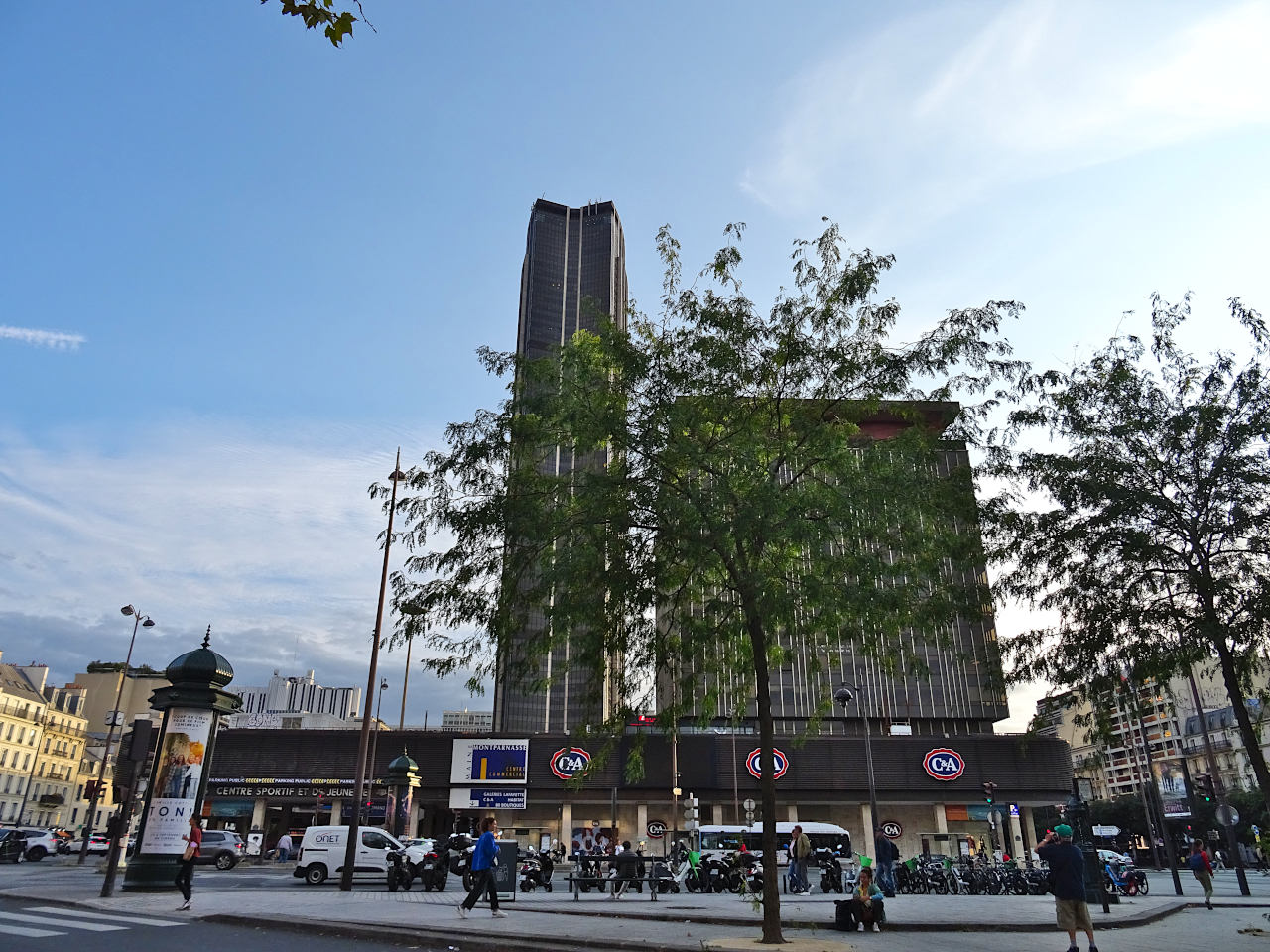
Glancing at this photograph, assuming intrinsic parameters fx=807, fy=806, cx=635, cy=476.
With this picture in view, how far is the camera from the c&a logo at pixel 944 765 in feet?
189

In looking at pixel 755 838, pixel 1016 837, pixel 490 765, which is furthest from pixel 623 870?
pixel 1016 837

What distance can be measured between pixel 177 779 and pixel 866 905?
15851 millimetres

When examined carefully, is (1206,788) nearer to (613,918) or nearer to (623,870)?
(623,870)

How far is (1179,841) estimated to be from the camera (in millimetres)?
89562

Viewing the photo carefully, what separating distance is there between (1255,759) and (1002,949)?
20.0ft

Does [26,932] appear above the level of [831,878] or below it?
above

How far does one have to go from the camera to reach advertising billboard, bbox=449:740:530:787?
57.1 m

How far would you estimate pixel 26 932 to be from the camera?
445 inches

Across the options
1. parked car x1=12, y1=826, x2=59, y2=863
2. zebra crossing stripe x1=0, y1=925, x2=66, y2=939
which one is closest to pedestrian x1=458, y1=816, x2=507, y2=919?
zebra crossing stripe x1=0, y1=925, x2=66, y2=939

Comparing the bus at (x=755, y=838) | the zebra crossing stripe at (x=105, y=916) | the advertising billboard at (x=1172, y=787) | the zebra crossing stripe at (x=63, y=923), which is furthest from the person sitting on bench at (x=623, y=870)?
the advertising billboard at (x=1172, y=787)

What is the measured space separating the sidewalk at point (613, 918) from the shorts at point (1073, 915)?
6.27ft

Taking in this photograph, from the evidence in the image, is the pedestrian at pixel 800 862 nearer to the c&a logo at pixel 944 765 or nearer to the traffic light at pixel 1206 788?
the traffic light at pixel 1206 788

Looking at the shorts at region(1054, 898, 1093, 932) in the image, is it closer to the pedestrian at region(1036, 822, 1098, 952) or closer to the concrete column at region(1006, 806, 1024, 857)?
the pedestrian at region(1036, 822, 1098, 952)

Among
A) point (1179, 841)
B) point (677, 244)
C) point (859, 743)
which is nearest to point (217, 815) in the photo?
point (859, 743)
